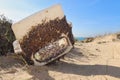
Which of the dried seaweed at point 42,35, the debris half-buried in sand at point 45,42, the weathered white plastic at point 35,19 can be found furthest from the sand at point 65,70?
the weathered white plastic at point 35,19

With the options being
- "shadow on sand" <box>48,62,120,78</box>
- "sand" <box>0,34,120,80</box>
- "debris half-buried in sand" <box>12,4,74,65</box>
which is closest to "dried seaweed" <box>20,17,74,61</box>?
"debris half-buried in sand" <box>12,4,74,65</box>

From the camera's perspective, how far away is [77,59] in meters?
8.41

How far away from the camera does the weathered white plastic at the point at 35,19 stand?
678cm

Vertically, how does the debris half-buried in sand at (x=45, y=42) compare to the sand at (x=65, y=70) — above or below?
above

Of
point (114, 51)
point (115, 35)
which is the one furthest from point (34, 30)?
point (115, 35)

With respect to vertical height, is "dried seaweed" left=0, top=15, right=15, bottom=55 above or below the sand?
above

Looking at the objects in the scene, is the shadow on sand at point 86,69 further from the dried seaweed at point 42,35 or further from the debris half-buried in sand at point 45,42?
the dried seaweed at point 42,35

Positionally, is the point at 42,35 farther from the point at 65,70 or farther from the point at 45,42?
the point at 65,70

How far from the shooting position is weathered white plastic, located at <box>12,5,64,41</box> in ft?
22.2

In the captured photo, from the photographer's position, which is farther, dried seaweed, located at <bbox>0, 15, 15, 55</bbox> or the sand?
dried seaweed, located at <bbox>0, 15, 15, 55</bbox>

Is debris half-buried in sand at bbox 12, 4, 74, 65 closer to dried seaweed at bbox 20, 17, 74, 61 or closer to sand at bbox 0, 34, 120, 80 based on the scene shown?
dried seaweed at bbox 20, 17, 74, 61

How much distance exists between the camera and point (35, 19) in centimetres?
698

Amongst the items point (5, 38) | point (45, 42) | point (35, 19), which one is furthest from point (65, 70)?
point (5, 38)

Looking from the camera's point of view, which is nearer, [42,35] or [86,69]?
[42,35]
